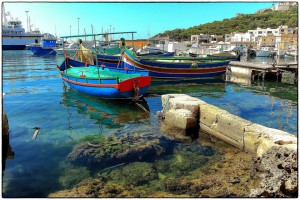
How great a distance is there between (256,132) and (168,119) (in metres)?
3.17

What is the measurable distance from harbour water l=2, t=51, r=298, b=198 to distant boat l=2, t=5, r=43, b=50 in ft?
184

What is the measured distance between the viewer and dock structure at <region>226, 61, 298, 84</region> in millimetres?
20395

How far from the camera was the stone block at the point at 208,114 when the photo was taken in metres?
8.04

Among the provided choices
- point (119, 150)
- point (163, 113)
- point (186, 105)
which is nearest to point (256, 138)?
point (186, 105)

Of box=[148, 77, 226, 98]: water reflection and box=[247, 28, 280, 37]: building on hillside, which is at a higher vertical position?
box=[247, 28, 280, 37]: building on hillside

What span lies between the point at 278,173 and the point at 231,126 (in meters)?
2.44

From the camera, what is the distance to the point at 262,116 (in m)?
10.3

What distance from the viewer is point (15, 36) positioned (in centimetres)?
6700

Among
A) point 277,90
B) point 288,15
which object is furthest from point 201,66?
point 288,15

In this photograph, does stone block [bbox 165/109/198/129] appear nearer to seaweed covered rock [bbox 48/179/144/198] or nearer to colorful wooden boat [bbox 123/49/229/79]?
seaweed covered rock [bbox 48/179/144/198]

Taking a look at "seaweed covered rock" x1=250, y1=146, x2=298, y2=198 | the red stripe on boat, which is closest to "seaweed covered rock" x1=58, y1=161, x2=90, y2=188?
"seaweed covered rock" x1=250, y1=146, x2=298, y2=198

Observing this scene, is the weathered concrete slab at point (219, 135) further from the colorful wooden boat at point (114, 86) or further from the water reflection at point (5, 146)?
the water reflection at point (5, 146)

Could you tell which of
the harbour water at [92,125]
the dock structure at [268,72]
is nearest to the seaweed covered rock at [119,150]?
the harbour water at [92,125]

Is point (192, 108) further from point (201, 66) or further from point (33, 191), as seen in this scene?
Result: point (201, 66)
